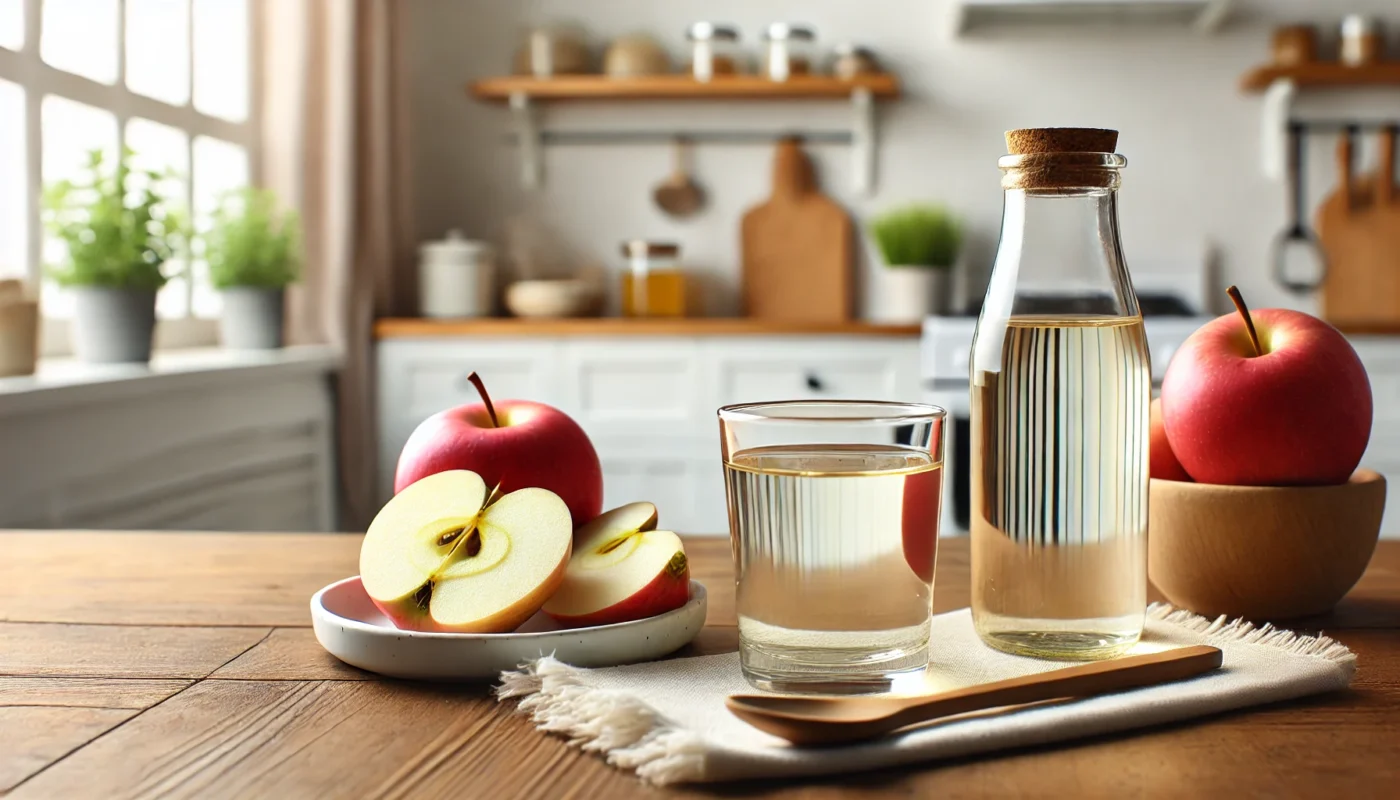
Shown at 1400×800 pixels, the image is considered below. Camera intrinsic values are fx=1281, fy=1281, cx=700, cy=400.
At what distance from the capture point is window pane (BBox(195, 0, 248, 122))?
277 cm

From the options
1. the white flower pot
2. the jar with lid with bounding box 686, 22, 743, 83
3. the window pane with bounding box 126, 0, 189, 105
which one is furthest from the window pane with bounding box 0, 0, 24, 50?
the white flower pot

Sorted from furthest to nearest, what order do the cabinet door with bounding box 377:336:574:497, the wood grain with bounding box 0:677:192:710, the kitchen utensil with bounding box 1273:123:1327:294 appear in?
the kitchen utensil with bounding box 1273:123:1327:294 → the cabinet door with bounding box 377:336:574:497 → the wood grain with bounding box 0:677:192:710

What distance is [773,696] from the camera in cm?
50

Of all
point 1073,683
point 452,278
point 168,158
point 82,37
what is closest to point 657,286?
point 452,278

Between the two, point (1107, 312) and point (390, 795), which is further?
point (1107, 312)

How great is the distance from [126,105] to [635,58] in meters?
1.31

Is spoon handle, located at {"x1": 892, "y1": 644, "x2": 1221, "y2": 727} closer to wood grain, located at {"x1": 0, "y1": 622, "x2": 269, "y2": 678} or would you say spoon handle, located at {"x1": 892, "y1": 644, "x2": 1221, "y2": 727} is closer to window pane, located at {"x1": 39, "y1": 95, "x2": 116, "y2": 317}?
wood grain, located at {"x1": 0, "y1": 622, "x2": 269, "y2": 678}

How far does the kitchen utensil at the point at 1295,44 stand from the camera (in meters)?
3.22

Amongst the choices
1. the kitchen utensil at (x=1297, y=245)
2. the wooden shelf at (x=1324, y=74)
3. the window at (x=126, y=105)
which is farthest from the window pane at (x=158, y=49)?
the kitchen utensil at (x=1297, y=245)

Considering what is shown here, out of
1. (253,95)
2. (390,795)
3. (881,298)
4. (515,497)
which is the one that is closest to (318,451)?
(253,95)

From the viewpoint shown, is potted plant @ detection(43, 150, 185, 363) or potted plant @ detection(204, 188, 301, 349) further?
potted plant @ detection(204, 188, 301, 349)

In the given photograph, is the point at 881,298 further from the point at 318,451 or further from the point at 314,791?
the point at 314,791

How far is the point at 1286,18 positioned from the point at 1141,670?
3.28 metres

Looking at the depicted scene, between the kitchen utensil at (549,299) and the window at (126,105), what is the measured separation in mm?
695
